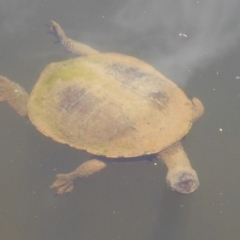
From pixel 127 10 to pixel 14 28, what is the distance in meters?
1.20

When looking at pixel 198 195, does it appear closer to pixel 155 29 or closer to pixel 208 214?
pixel 208 214

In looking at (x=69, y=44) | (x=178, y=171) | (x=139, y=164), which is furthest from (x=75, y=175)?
(x=69, y=44)

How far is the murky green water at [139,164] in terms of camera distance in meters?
3.25

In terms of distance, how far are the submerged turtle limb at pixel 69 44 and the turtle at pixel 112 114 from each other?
0.36 metres

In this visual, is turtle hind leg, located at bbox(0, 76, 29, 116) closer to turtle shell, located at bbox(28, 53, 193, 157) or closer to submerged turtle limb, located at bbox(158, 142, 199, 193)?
turtle shell, located at bbox(28, 53, 193, 157)

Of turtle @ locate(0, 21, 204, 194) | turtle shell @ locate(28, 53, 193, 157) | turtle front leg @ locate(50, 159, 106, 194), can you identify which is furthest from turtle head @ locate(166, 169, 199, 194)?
turtle front leg @ locate(50, 159, 106, 194)

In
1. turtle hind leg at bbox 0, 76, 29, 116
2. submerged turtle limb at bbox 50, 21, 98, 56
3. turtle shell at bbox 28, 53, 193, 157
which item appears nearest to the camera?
turtle shell at bbox 28, 53, 193, 157

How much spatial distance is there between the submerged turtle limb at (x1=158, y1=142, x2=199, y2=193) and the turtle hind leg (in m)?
1.23

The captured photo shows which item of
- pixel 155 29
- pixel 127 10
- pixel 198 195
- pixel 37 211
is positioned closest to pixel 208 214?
Answer: pixel 198 195

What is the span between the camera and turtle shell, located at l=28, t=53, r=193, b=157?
2.99 m

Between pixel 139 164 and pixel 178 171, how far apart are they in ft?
1.69

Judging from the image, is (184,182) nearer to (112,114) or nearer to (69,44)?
(112,114)

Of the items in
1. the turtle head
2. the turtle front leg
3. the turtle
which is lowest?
the turtle front leg

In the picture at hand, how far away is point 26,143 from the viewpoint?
3.56 m
